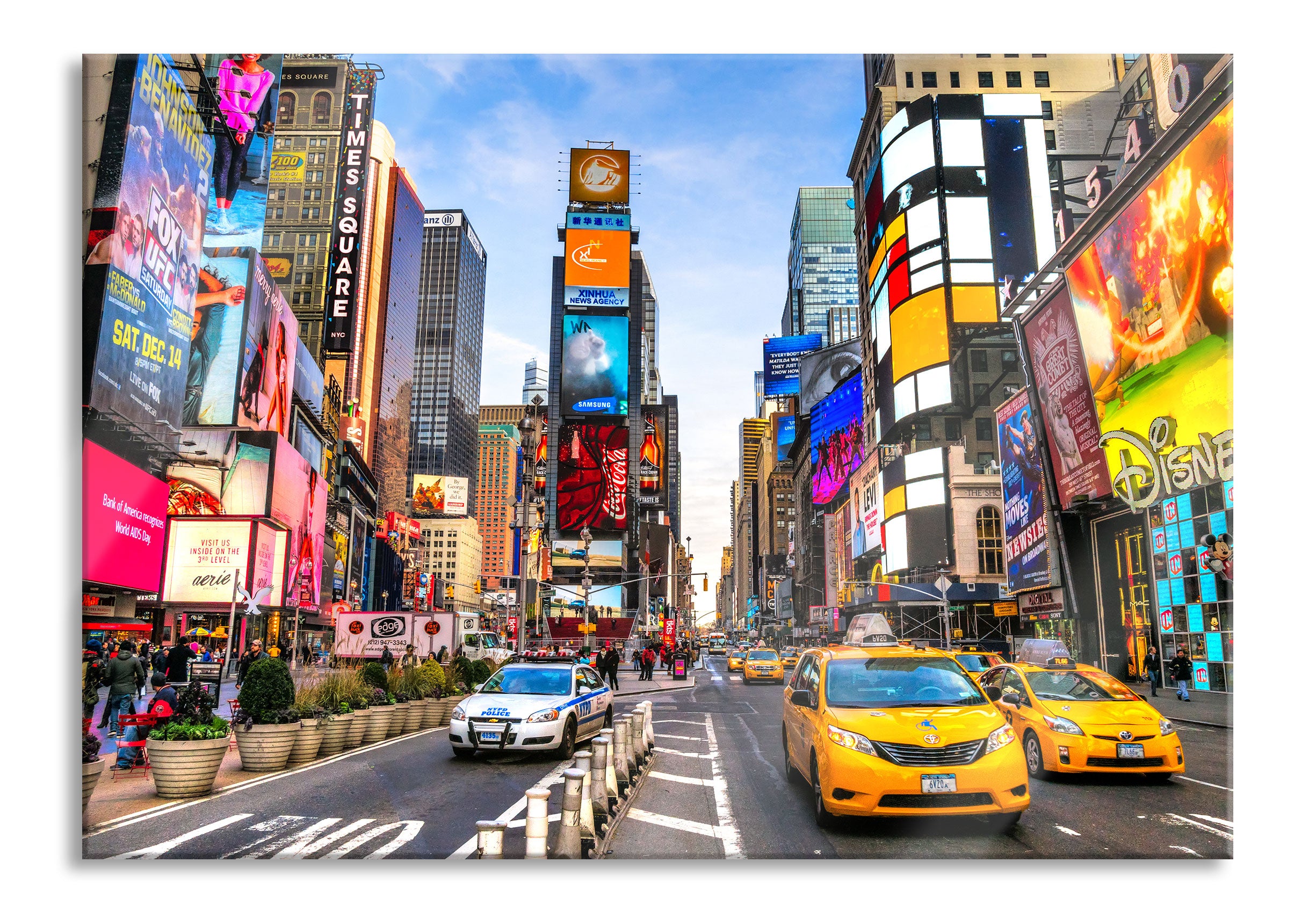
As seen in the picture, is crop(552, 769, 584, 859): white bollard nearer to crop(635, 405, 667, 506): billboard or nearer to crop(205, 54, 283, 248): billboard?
crop(205, 54, 283, 248): billboard

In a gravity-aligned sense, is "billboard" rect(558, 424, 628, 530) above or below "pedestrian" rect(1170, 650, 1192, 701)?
above

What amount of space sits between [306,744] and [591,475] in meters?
84.8

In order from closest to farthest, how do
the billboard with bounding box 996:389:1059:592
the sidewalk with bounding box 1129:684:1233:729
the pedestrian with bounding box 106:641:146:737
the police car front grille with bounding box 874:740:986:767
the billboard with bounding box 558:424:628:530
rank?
1. the police car front grille with bounding box 874:740:986:767
2. the pedestrian with bounding box 106:641:146:737
3. the sidewalk with bounding box 1129:684:1233:729
4. the billboard with bounding box 996:389:1059:592
5. the billboard with bounding box 558:424:628:530

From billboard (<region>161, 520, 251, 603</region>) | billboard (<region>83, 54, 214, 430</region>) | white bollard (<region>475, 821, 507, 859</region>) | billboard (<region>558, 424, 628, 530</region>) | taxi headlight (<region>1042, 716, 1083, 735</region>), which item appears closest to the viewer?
white bollard (<region>475, 821, 507, 859</region>)

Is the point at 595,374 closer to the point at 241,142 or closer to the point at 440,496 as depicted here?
the point at 241,142

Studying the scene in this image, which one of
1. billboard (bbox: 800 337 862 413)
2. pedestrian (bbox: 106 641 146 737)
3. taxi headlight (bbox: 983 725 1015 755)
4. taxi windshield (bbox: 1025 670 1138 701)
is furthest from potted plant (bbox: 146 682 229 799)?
billboard (bbox: 800 337 862 413)

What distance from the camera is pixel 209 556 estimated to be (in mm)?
49156

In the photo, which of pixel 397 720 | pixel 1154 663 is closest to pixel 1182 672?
pixel 1154 663

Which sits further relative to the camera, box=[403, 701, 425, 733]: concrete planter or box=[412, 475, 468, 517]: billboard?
box=[412, 475, 468, 517]: billboard

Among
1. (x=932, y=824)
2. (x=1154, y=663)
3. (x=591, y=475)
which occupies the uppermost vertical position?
(x=591, y=475)

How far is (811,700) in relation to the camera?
9.15 meters

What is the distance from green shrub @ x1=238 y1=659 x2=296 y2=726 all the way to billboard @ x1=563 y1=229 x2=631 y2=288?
193ft

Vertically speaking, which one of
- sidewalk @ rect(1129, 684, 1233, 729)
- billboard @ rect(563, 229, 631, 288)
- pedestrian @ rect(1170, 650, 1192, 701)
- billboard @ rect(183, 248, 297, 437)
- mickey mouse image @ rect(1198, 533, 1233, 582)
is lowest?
sidewalk @ rect(1129, 684, 1233, 729)

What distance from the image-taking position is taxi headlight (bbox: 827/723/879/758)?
7.49m
